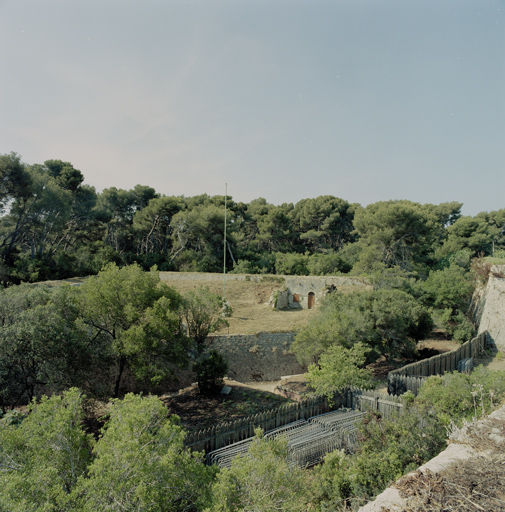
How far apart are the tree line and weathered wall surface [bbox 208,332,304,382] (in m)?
13.4

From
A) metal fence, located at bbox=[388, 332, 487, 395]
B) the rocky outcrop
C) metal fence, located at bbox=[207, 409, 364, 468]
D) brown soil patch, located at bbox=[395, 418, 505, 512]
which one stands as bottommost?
metal fence, located at bbox=[207, 409, 364, 468]

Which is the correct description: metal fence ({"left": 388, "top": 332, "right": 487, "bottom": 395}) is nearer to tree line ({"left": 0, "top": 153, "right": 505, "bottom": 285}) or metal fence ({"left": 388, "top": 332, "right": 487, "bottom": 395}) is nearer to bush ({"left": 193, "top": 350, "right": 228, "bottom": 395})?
bush ({"left": 193, "top": 350, "right": 228, "bottom": 395})

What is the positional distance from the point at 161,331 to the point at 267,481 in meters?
7.13

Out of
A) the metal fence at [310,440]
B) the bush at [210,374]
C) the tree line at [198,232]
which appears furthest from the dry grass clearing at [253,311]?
the metal fence at [310,440]

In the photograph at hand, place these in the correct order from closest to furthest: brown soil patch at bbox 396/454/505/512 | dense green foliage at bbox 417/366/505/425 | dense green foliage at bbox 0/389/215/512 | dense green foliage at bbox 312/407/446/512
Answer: brown soil patch at bbox 396/454/505/512 < dense green foliage at bbox 0/389/215/512 < dense green foliage at bbox 312/407/446/512 < dense green foliage at bbox 417/366/505/425

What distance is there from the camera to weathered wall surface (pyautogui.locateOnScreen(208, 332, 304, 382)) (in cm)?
1568

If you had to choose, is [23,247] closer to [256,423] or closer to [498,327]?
[256,423]

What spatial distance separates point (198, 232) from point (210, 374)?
21348mm

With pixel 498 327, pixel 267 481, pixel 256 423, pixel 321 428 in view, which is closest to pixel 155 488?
pixel 267 481

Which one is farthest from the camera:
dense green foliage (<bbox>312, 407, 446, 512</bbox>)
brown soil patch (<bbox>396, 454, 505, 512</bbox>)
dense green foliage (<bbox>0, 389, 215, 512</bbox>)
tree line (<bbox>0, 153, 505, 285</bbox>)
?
tree line (<bbox>0, 153, 505, 285</bbox>)

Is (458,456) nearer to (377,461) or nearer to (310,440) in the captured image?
(377,461)

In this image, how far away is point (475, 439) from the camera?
3.74 metres

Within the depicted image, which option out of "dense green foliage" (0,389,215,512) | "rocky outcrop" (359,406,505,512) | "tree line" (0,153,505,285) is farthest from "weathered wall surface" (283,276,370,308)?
"rocky outcrop" (359,406,505,512)

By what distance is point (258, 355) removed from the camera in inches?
634
